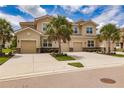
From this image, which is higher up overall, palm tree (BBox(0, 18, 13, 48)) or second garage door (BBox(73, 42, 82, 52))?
palm tree (BBox(0, 18, 13, 48))

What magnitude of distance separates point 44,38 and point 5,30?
344 inches

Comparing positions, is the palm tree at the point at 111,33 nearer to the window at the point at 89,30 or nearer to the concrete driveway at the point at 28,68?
the window at the point at 89,30

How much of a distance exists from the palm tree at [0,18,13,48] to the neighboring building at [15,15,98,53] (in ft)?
15.1

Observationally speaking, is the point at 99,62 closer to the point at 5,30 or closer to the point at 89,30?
the point at 5,30

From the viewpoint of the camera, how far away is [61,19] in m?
17.9

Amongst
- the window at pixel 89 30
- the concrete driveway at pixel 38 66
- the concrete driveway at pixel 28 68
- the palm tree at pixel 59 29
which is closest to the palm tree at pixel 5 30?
the concrete driveway at pixel 38 66

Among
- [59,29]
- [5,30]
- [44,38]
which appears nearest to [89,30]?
[44,38]

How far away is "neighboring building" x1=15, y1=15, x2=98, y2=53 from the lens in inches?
905

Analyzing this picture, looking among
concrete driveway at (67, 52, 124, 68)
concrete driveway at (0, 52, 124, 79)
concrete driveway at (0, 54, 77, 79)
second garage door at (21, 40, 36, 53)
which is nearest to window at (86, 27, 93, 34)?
second garage door at (21, 40, 36, 53)

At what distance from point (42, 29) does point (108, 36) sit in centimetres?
1236

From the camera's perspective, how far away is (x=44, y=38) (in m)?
25.0

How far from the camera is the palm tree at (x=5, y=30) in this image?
1733 cm

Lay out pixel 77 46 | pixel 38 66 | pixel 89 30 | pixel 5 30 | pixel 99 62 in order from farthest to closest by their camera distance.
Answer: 1. pixel 89 30
2. pixel 77 46
3. pixel 5 30
4. pixel 99 62
5. pixel 38 66

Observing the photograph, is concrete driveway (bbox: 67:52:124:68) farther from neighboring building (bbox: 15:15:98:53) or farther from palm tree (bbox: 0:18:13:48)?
palm tree (bbox: 0:18:13:48)
